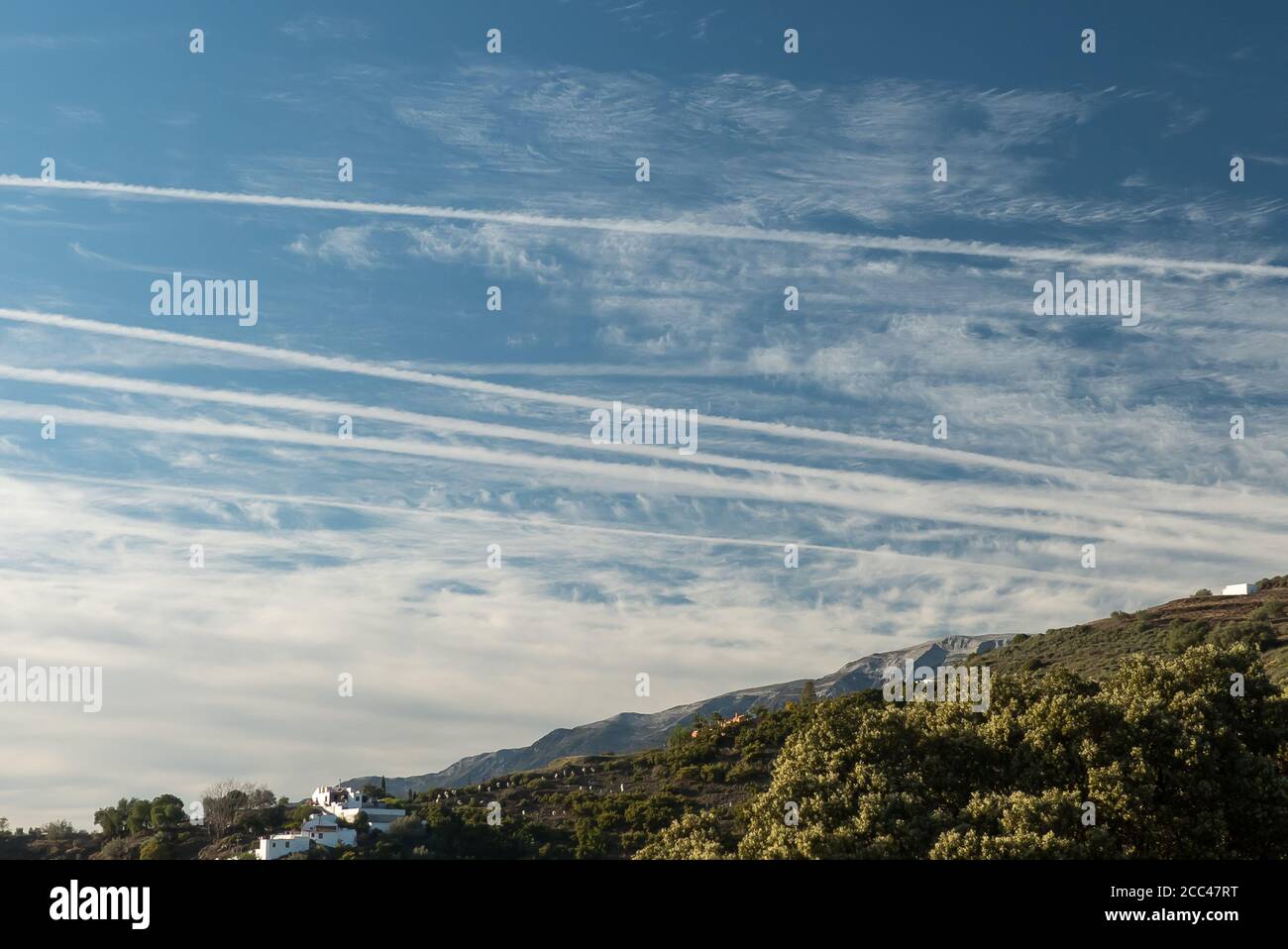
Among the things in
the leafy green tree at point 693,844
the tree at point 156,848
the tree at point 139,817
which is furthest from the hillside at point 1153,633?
the tree at point 139,817

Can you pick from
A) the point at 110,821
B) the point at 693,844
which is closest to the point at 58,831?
the point at 110,821

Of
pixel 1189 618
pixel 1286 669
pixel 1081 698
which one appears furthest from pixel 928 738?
pixel 1189 618

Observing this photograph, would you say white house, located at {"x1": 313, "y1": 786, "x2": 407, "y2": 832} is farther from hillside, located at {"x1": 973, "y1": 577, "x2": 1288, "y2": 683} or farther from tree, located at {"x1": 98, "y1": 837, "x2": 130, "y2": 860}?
hillside, located at {"x1": 973, "y1": 577, "x2": 1288, "y2": 683}

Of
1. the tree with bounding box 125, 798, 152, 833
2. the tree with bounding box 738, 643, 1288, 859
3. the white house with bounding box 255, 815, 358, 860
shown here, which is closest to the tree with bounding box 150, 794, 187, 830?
the tree with bounding box 125, 798, 152, 833
